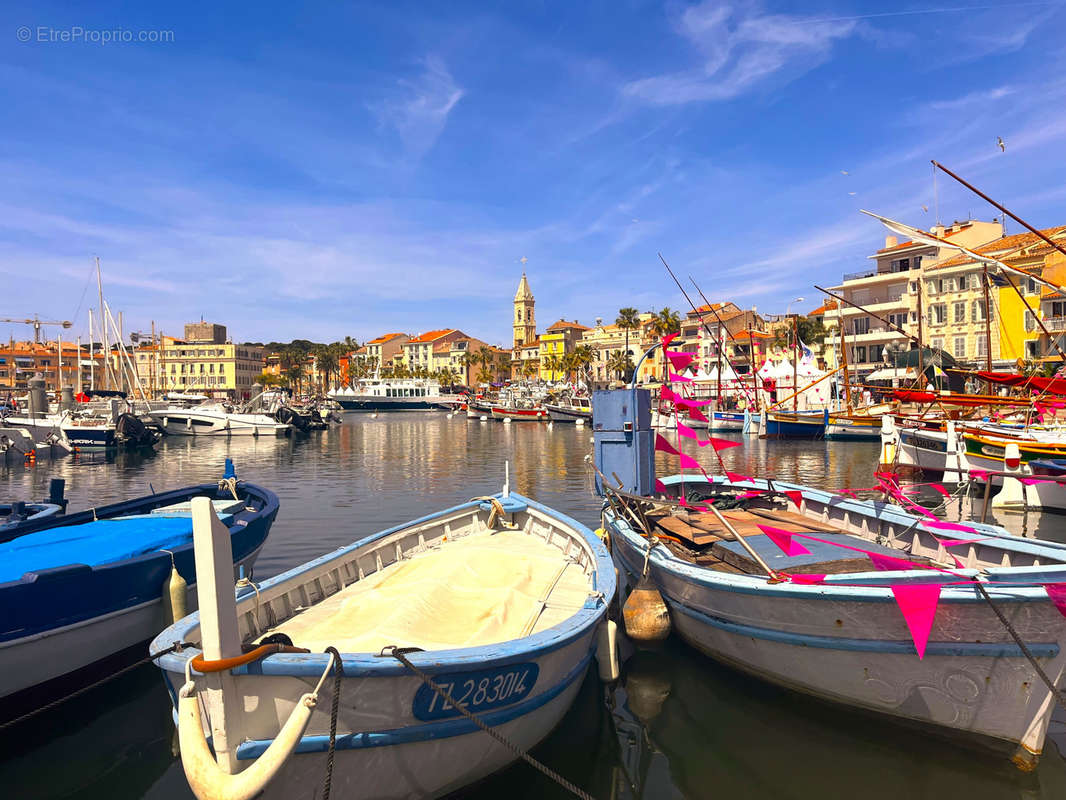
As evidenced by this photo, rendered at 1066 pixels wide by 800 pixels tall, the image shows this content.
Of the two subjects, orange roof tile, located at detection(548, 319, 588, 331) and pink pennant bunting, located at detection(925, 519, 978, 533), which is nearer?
pink pennant bunting, located at detection(925, 519, 978, 533)

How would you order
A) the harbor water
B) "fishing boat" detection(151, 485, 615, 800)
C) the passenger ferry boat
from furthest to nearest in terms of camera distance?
the passenger ferry boat → the harbor water → "fishing boat" detection(151, 485, 615, 800)

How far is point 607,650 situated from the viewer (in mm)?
9039

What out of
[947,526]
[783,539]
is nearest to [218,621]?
[783,539]

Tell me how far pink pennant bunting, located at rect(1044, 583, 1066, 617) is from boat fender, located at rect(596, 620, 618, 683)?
492cm

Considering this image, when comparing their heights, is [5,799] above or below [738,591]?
below

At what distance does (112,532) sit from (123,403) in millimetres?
65424

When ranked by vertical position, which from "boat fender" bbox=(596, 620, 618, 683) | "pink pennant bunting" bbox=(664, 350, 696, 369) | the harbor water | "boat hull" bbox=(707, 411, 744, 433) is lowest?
"boat hull" bbox=(707, 411, 744, 433)

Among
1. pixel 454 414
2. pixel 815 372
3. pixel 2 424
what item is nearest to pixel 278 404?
pixel 2 424

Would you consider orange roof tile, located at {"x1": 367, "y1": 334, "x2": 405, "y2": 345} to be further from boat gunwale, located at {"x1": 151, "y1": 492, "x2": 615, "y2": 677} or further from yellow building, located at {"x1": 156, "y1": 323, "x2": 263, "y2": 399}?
boat gunwale, located at {"x1": 151, "y1": 492, "x2": 615, "y2": 677}

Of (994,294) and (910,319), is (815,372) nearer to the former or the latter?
(910,319)

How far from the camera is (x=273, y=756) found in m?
4.69

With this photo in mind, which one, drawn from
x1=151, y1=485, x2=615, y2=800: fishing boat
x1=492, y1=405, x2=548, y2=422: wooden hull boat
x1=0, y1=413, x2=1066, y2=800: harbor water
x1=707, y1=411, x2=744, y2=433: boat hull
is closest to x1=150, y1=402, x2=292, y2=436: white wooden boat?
x1=492, y1=405, x2=548, y2=422: wooden hull boat

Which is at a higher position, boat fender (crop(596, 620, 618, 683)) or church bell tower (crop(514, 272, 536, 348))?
church bell tower (crop(514, 272, 536, 348))

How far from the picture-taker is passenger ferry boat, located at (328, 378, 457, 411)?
417 ft
